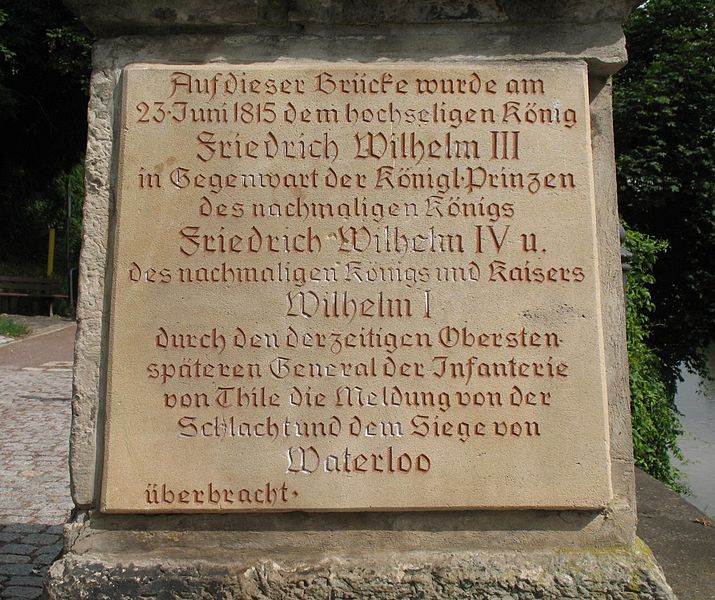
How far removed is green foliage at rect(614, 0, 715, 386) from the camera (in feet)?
36.0

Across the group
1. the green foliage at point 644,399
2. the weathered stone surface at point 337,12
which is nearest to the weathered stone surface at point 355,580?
→ the weathered stone surface at point 337,12

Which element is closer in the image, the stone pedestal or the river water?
the stone pedestal

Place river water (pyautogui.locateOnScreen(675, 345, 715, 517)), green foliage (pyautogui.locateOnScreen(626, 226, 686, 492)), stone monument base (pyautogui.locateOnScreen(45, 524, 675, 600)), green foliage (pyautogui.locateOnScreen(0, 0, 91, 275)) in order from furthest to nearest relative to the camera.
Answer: green foliage (pyautogui.locateOnScreen(0, 0, 91, 275)) < river water (pyautogui.locateOnScreen(675, 345, 715, 517)) < green foliage (pyautogui.locateOnScreen(626, 226, 686, 492)) < stone monument base (pyautogui.locateOnScreen(45, 524, 675, 600))

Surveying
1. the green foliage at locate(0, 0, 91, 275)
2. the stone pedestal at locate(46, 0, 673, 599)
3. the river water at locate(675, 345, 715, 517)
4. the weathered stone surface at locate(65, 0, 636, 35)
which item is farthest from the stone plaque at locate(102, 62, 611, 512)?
the green foliage at locate(0, 0, 91, 275)

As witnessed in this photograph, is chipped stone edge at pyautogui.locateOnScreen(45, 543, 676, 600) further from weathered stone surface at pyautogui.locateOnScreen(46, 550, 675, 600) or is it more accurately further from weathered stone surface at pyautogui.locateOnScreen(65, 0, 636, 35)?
weathered stone surface at pyautogui.locateOnScreen(65, 0, 636, 35)

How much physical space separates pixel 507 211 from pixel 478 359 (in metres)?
0.54

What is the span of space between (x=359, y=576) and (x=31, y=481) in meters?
4.14

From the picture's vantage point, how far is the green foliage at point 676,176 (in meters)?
11.0

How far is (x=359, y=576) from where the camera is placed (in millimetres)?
2289

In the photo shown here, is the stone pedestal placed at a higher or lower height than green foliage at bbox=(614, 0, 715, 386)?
lower

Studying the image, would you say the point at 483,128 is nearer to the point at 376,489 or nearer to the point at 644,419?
the point at 376,489

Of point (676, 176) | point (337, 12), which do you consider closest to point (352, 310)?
point (337, 12)

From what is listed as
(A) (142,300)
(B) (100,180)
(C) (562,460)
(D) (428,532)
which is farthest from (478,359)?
(B) (100,180)

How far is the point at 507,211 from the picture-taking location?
2447 millimetres
